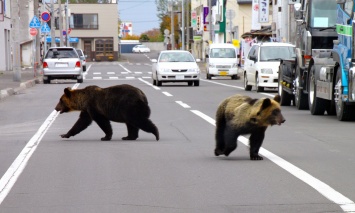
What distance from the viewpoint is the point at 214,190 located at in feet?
31.3

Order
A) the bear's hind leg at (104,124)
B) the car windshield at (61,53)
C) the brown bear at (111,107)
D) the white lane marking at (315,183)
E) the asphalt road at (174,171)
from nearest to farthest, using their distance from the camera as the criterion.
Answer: the white lane marking at (315,183)
the asphalt road at (174,171)
the brown bear at (111,107)
the bear's hind leg at (104,124)
the car windshield at (61,53)

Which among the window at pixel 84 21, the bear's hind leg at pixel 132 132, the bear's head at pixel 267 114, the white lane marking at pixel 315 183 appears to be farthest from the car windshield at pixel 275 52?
the window at pixel 84 21

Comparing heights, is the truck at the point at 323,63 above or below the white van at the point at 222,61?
above

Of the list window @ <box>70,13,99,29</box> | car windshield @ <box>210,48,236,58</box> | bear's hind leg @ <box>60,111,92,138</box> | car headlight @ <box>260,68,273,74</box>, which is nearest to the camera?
bear's hind leg @ <box>60,111,92,138</box>

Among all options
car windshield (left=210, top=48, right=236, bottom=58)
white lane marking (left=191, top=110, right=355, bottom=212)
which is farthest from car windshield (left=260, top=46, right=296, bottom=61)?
white lane marking (left=191, top=110, right=355, bottom=212)

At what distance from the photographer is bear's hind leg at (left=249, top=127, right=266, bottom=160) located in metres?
11.6

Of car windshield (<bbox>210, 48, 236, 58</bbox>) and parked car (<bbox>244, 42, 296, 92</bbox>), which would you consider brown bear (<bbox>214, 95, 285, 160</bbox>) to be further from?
car windshield (<bbox>210, 48, 236, 58</bbox>)

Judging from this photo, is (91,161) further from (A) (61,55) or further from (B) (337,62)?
(A) (61,55)

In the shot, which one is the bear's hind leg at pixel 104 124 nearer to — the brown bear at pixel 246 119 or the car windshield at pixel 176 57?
the brown bear at pixel 246 119

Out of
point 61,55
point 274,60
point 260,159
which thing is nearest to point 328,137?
point 260,159

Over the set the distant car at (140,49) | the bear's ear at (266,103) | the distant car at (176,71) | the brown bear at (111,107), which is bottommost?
the distant car at (140,49)

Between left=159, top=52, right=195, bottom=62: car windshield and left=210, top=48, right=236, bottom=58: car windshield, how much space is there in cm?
953

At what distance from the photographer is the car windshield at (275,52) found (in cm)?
3161

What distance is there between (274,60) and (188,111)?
10124 millimetres
